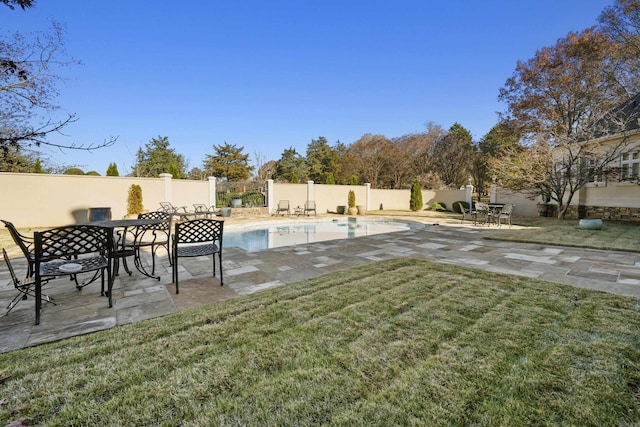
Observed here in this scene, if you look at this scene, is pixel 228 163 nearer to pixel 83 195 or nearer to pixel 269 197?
pixel 269 197

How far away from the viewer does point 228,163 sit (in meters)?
25.7

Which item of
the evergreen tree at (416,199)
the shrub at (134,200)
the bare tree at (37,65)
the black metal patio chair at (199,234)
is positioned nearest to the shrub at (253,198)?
the shrub at (134,200)

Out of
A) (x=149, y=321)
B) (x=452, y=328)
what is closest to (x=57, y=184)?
(x=149, y=321)

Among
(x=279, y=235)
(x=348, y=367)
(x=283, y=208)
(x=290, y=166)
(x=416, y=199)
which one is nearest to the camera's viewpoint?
(x=348, y=367)

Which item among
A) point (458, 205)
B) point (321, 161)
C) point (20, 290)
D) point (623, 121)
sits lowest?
point (20, 290)

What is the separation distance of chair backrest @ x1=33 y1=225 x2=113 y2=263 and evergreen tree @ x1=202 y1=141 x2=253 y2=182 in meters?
23.1

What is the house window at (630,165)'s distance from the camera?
9.88 meters

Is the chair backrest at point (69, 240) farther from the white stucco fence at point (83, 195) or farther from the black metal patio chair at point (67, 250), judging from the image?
the white stucco fence at point (83, 195)

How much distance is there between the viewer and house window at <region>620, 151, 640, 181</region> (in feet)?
32.4

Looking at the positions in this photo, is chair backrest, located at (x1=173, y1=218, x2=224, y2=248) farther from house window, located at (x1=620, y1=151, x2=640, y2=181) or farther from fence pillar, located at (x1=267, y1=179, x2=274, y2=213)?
house window, located at (x1=620, y1=151, x2=640, y2=181)

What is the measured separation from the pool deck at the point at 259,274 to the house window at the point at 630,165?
24.3 ft

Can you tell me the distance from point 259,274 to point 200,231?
98 cm

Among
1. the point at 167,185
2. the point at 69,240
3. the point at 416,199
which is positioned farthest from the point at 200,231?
the point at 416,199

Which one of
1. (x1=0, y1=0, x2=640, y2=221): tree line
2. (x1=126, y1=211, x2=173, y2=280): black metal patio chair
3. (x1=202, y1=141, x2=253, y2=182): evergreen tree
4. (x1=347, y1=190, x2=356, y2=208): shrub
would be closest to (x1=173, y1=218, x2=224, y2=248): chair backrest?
(x1=126, y1=211, x2=173, y2=280): black metal patio chair
